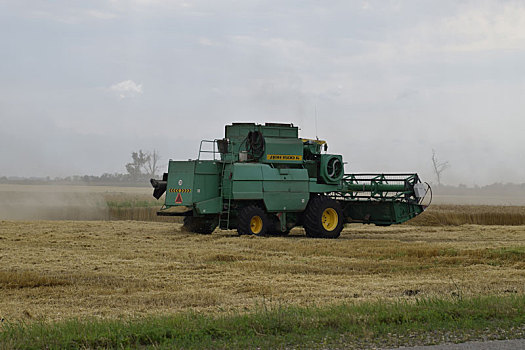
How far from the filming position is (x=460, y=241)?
1923 cm

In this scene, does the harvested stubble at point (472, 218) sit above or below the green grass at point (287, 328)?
above

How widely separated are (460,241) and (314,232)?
4352 mm

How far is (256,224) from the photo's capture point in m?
20.2

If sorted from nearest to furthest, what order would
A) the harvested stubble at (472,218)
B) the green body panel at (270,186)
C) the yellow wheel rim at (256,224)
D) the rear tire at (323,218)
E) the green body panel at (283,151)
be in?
the green body panel at (270,186)
the yellow wheel rim at (256,224)
the green body panel at (283,151)
the rear tire at (323,218)
the harvested stubble at (472,218)

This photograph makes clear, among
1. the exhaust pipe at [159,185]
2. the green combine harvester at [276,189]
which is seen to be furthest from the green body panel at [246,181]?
the exhaust pipe at [159,185]

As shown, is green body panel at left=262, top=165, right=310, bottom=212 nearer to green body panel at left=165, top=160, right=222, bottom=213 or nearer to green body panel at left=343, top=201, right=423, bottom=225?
green body panel at left=165, top=160, right=222, bottom=213

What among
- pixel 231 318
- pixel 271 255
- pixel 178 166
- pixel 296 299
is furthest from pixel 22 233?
pixel 231 318

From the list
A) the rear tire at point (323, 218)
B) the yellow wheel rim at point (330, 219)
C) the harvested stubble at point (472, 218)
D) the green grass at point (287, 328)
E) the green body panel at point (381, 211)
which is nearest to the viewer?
the green grass at point (287, 328)

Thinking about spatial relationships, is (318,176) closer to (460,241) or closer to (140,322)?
(460,241)

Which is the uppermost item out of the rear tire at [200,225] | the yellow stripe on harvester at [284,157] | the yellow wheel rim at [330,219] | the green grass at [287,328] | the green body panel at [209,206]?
the yellow stripe on harvester at [284,157]

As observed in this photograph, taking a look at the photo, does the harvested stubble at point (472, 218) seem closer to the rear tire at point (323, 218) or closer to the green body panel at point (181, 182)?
the rear tire at point (323, 218)

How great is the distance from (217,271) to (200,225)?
820 centimetres

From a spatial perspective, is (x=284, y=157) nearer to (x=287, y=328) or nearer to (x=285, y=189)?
(x=285, y=189)

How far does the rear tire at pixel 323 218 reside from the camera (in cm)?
2088
